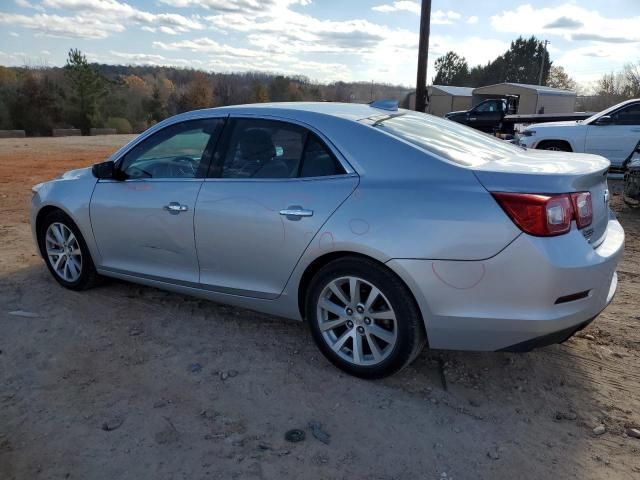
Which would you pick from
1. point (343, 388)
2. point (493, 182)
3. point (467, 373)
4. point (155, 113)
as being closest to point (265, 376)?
point (343, 388)

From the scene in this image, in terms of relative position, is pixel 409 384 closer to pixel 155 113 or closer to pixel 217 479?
pixel 217 479

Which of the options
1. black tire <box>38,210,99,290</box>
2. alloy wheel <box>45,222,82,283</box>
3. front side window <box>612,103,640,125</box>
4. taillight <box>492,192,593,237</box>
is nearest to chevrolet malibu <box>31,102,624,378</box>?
taillight <box>492,192,593,237</box>

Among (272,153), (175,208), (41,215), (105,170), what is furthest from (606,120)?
(41,215)

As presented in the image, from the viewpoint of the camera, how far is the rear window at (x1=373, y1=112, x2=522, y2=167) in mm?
3082

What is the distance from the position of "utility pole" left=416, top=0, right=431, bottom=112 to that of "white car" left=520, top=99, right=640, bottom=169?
372 centimetres

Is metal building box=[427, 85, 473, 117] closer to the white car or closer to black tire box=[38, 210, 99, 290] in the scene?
the white car

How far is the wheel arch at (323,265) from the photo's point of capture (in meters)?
2.91

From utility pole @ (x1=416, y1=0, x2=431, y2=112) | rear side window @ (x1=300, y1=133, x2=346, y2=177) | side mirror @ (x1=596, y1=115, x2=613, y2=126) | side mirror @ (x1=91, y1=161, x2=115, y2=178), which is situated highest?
utility pole @ (x1=416, y1=0, x2=431, y2=112)

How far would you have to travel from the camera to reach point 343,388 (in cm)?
314

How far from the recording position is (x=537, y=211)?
2607 mm

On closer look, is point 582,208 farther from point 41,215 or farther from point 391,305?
point 41,215

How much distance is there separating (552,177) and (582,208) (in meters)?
0.26

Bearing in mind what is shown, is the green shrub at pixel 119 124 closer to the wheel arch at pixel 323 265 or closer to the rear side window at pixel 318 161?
the rear side window at pixel 318 161

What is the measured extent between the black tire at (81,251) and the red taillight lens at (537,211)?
11.3 ft
